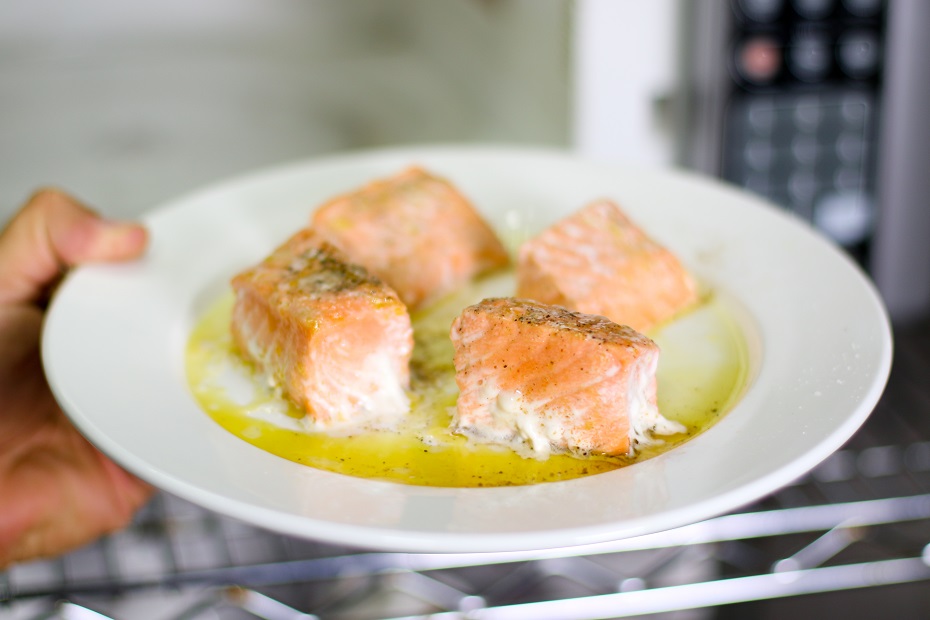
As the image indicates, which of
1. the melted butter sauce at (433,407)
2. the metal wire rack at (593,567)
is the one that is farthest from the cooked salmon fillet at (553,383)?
the metal wire rack at (593,567)

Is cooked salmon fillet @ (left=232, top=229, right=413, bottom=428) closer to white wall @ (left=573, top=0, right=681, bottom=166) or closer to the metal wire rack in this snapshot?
the metal wire rack

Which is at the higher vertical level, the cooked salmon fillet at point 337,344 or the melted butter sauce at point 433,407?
→ the cooked salmon fillet at point 337,344

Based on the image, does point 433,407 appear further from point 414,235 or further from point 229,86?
point 229,86

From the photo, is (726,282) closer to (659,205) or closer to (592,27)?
(659,205)

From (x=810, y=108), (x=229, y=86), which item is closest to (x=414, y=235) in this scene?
(x=810, y=108)

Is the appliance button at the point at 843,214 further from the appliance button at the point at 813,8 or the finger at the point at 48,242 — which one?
the finger at the point at 48,242

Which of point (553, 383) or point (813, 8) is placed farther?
point (813, 8)
